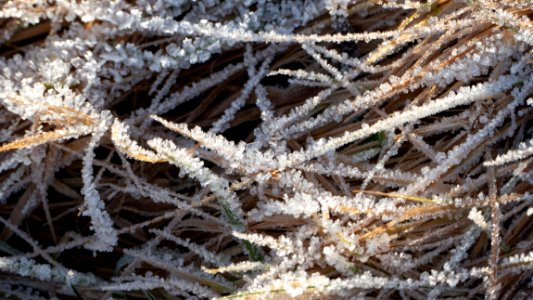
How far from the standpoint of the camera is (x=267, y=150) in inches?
37.9

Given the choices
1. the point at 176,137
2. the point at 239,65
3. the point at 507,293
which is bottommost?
the point at 507,293

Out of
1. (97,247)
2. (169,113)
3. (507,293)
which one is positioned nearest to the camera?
(507,293)

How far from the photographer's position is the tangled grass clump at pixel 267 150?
31.7 inches

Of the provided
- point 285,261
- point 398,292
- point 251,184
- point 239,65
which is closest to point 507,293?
point 398,292

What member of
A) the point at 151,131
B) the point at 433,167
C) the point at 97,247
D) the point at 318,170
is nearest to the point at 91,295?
the point at 97,247

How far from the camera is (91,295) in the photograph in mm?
964

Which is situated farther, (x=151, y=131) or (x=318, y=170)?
(x=151, y=131)

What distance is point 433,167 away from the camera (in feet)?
2.89

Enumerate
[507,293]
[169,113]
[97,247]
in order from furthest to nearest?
[169,113], [97,247], [507,293]

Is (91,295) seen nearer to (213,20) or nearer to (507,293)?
(213,20)

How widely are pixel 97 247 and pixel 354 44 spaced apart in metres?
0.53

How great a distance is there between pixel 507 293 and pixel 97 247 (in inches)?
23.6

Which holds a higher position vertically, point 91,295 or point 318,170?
→ point 318,170

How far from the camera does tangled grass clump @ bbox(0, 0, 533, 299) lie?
0.81 meters
